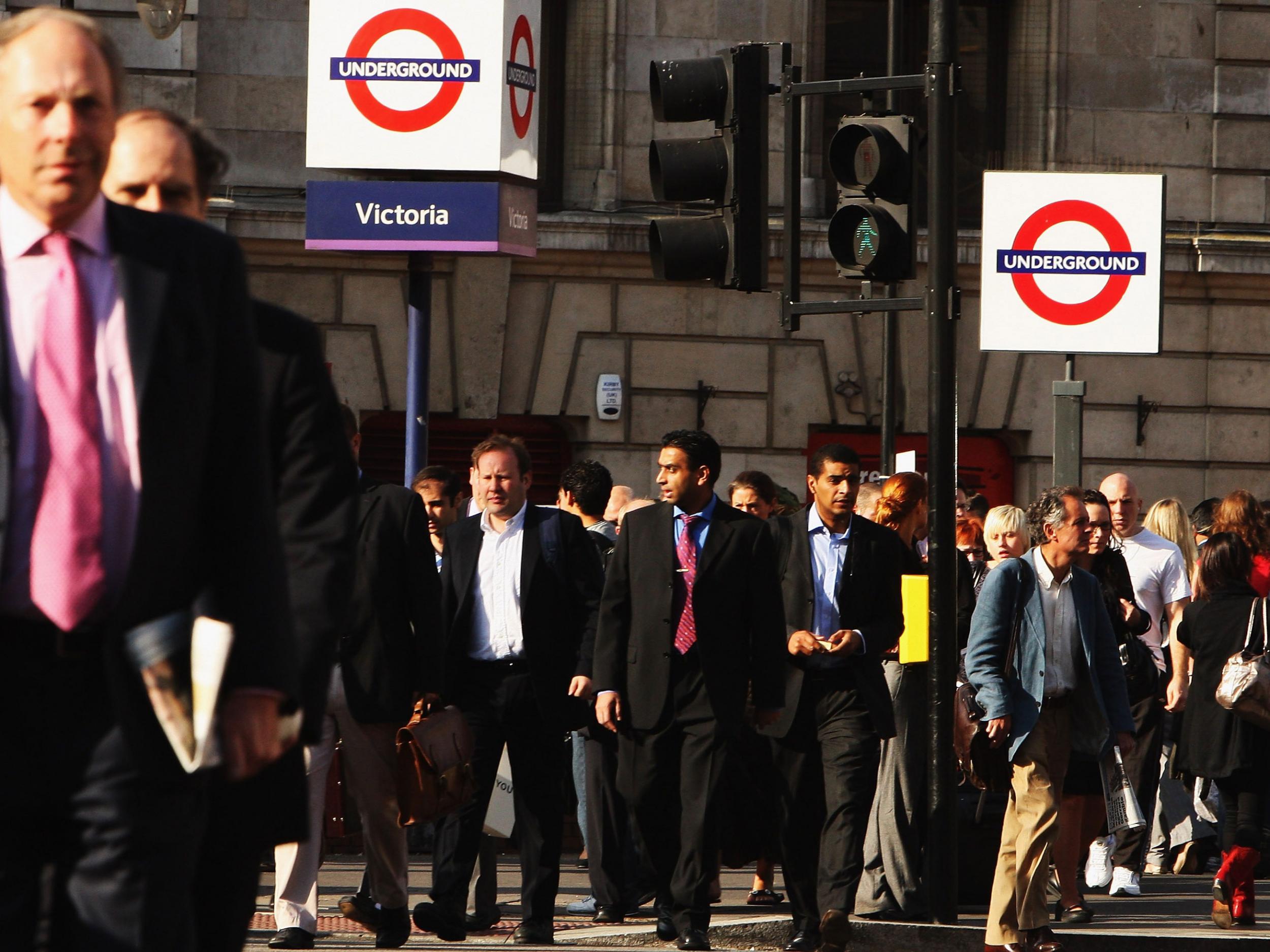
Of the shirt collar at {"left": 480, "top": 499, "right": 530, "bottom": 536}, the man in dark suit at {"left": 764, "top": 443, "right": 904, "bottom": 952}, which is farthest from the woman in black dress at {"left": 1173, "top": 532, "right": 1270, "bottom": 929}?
the shirt collar at {"left": 480, "top": 499, "right": 530, "bottom": 536}

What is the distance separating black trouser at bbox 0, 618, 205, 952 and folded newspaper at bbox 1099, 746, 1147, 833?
693 cm

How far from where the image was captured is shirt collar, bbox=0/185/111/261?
2.86m

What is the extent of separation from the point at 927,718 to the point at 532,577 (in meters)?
1.79

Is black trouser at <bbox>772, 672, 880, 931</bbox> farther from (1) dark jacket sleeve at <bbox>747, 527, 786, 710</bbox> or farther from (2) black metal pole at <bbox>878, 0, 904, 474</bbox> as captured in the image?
(2) black metal pole at <bbox>878, 0, 904, 474</bbox>

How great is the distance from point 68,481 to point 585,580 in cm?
633

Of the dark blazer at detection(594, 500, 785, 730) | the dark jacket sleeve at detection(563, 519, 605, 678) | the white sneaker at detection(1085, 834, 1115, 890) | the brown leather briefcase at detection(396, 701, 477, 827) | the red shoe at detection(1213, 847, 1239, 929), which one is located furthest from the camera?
the white sneaker at detection(1085, 834, 1115, 890)

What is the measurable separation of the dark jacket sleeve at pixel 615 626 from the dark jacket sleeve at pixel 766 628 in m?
0.51

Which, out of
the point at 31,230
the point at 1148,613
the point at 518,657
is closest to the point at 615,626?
the point at 518,657

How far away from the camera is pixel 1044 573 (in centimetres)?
891

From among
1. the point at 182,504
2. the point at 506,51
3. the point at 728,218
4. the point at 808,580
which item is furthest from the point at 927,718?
the point at 182,504

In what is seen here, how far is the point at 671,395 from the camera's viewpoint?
2081cm

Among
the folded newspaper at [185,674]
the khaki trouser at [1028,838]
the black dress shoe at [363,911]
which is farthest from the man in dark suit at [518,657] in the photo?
the folded newspaper at [185,674]

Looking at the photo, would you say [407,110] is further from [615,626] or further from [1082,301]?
[1082,301]

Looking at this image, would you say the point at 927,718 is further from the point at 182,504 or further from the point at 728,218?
the point at 182,504
